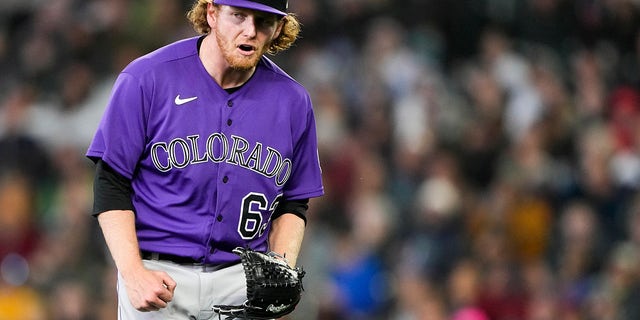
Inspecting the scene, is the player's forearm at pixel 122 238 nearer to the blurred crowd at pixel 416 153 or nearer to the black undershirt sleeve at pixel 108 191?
the black undershirt sleeve at pixel 108 191

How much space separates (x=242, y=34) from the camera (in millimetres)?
3527

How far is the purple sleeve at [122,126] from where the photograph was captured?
139 inches

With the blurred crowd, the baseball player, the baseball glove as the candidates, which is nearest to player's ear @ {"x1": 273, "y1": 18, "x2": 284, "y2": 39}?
the baseball player

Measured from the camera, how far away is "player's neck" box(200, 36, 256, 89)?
12.1ft

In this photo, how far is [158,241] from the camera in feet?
12.0

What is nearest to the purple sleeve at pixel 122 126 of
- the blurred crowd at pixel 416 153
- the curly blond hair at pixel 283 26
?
the curly blond hair at pixel 283 26

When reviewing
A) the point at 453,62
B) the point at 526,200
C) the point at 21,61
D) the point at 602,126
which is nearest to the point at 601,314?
the point at 526,200

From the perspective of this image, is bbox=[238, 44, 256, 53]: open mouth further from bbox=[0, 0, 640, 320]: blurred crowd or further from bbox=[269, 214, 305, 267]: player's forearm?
bbox=[0, 0, 640, 320]: blurred crowd

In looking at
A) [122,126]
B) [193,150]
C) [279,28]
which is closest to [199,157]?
[193,150]

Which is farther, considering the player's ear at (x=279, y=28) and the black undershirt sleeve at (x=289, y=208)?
the black undershirt sleeve at (x=289, y=208)

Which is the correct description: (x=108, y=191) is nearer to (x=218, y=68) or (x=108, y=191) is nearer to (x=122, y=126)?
(x=122, y=126)

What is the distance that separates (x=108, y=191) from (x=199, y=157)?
30 centimetres

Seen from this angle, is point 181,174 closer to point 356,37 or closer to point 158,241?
point 158,241

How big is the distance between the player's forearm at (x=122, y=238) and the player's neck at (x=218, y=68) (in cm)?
52
